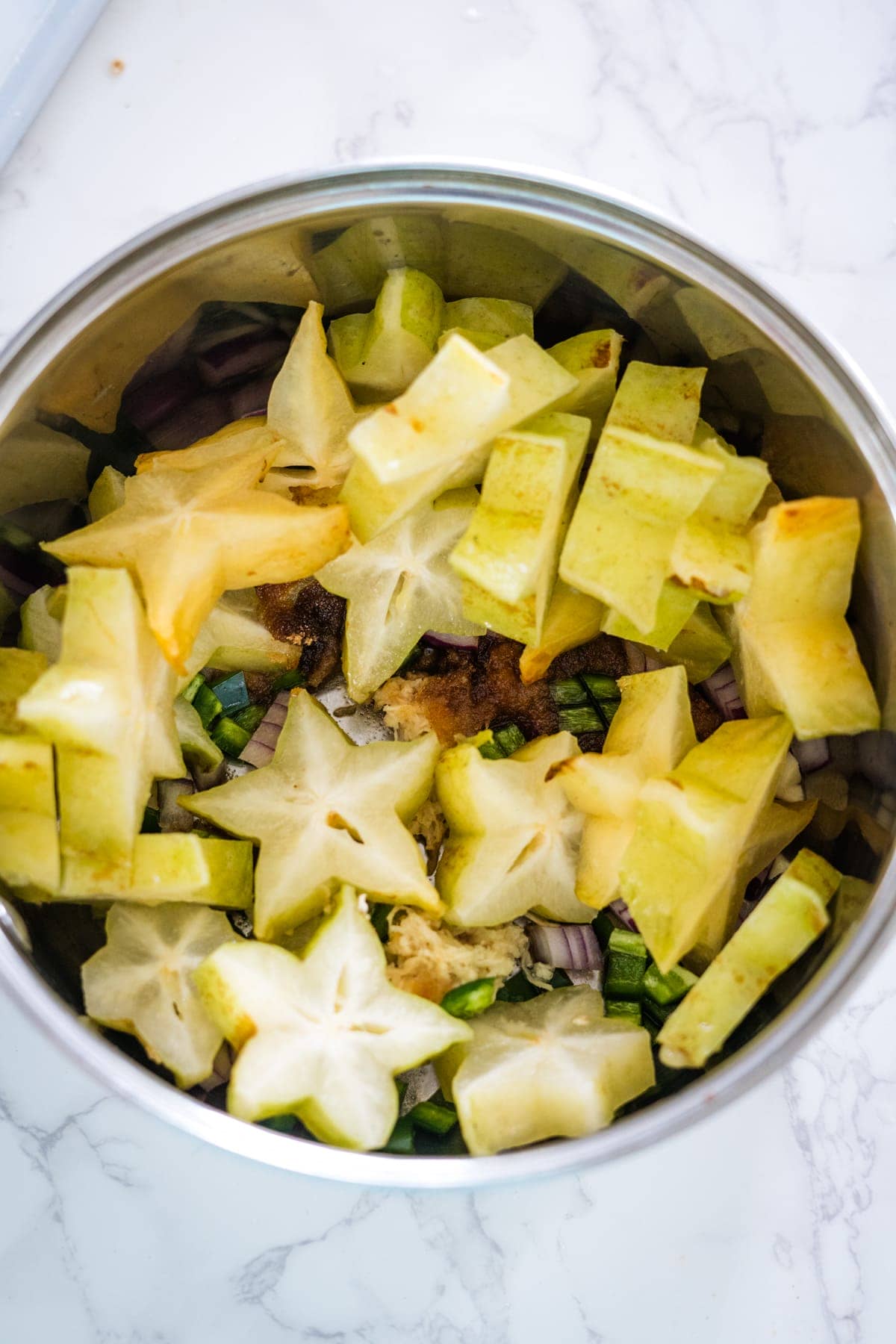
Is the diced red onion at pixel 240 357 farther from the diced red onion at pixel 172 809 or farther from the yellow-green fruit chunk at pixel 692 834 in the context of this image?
the yellow-green fruit chunk at pixel 692 834

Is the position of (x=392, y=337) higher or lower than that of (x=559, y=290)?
lower

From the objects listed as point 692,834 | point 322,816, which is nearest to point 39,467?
point 322,816

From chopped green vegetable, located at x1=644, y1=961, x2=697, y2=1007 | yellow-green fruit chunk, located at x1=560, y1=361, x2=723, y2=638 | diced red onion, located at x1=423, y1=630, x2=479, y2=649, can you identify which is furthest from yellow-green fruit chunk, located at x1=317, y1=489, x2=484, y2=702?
chopped green vegetable, located at x1=644, y1=961, x2=697, y2=1007

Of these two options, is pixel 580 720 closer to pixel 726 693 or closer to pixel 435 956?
pixel 726 693

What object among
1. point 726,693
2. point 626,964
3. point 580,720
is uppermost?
point 726,693

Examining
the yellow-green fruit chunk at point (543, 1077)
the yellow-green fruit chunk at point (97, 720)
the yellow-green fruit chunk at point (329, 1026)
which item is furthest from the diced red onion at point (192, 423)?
the yellow-green fruit chunk at point (543, 1077)

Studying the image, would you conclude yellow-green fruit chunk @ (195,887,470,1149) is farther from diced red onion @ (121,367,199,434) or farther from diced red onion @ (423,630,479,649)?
diced red onion @ (121,367,199,434)
